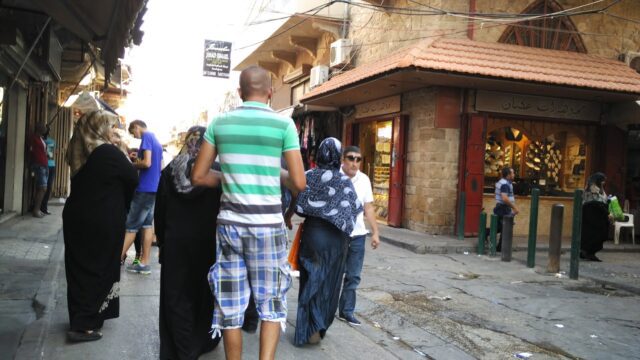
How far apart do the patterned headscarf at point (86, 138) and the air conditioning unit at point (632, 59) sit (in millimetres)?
13192

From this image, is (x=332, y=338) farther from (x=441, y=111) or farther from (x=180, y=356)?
(x=441, y=111)

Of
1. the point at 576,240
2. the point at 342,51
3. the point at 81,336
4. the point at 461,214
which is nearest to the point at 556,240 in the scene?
the point at 576,240

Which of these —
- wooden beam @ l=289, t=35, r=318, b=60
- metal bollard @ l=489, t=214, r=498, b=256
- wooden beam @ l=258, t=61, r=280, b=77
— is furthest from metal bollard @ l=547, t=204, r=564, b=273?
wooden beam @ l=258, t=61, r=280, b=77

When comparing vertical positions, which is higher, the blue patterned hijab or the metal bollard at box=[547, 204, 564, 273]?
the blue patterned hijab

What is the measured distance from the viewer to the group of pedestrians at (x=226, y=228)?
3012 mm

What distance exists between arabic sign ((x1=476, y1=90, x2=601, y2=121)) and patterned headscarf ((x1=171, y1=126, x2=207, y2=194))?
9.51m

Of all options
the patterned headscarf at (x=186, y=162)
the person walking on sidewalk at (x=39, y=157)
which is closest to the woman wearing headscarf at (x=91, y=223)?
the patterned headscarf at (x=186, y=162)

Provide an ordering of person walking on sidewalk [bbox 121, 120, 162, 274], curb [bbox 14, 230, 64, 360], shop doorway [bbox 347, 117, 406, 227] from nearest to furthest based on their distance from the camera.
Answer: curb [bbox 14, 230, 64, 360], person walking on sidewalk [bbox 121, 120, 162, 274], shop doorway [bbox 347, 117, 406, 227]

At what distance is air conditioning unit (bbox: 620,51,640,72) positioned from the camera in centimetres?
1352

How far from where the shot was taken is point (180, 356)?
3.52 meters

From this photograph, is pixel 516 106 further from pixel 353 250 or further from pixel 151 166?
pixel 151 166

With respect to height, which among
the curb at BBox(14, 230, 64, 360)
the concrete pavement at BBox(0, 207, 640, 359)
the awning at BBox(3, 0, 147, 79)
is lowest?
the concrete pavement at BBox(0, 207, 640, 359)

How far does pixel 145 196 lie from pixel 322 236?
2.92 meters

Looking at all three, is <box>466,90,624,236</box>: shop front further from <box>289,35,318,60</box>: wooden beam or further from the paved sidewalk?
the paved sidewalk
